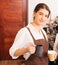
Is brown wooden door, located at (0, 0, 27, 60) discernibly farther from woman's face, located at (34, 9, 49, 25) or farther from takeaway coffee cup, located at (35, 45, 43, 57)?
takeaway coffee cup, located at (35, 45, 43, 57)

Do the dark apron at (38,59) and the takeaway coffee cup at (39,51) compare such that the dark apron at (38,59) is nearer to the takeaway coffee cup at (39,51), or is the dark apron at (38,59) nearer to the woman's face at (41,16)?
the takeaway coffee cup at (39,51)

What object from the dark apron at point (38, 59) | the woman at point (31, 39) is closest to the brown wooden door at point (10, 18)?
the woman at point (31, 39)

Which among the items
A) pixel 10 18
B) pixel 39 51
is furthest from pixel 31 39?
pixel 10 18

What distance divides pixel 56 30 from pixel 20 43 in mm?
1774

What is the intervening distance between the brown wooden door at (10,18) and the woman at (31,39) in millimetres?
1994

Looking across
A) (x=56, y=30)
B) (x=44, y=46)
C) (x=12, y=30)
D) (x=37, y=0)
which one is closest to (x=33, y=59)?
(x=44, y=46)

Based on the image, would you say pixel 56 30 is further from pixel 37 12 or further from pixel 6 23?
pixel 37 12

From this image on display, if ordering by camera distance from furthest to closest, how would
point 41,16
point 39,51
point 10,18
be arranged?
1. point 10,18
2. point 41,16
3. point 39,51

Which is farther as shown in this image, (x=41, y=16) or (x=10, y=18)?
(x=10, y=18)

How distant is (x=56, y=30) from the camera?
316 centimetres

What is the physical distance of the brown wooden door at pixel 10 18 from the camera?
3.55 metres

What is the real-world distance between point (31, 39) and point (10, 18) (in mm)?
2171

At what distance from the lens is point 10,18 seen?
11.9 feet

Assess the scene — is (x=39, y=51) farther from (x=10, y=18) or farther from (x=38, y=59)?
(x=10, y=18)
